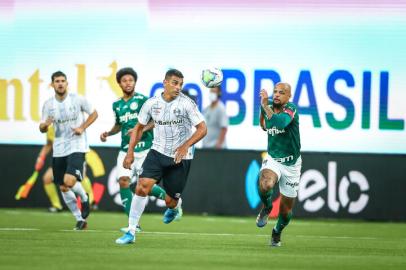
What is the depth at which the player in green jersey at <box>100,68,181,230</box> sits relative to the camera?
58.0ft

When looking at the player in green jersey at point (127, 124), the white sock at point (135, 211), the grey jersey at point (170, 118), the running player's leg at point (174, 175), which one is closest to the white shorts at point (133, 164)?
the player in green jersey at point (127, 124)

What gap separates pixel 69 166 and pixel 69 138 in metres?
0.50

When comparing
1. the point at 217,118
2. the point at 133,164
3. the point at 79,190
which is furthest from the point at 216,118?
the point at 79,190

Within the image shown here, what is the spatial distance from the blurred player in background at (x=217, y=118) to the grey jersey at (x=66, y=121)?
5.98m

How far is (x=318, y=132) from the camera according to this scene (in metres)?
23.6

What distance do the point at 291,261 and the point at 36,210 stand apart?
10.8 meters

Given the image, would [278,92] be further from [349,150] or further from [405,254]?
[349,150]

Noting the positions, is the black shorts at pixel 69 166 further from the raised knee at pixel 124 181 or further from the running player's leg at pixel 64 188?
the raised knee at pixel 124 181

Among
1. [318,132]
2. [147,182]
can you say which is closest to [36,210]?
[318,132]

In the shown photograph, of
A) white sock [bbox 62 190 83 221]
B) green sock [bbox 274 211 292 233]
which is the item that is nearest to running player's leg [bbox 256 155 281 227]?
green sock [bbox 274 211 292 233]

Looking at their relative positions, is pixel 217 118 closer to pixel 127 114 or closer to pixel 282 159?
pixel 127 114

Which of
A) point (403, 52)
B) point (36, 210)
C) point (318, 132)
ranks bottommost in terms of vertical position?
point (36, 210)

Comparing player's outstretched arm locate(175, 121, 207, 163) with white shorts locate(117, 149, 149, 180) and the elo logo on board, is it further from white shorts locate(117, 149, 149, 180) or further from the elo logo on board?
the elo logo on board

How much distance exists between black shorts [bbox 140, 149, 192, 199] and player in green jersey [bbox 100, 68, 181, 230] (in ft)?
8.32
